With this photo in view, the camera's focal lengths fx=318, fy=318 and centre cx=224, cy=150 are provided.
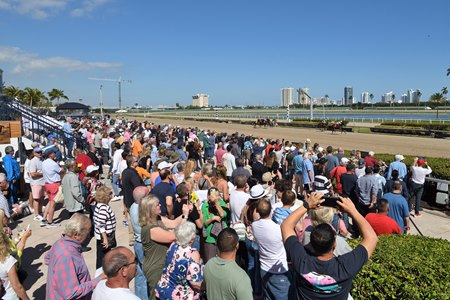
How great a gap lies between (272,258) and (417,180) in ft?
21.1

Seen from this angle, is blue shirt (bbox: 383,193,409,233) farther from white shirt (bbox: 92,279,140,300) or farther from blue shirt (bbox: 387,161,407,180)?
white shirt (bbox: 92,279,140,300)

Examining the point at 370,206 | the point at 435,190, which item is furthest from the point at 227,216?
the point at 435,190

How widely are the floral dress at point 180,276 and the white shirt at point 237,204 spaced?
1796 millimetres

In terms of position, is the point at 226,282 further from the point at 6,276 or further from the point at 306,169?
the point at 306,169

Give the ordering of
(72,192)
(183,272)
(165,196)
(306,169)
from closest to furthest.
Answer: (183,272) < (165,196) < (72,192) < (306,169)

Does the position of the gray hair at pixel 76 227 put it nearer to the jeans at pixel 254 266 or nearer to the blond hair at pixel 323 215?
the jeans at pixel 254 266

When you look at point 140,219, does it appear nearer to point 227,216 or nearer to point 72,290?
point 72,290

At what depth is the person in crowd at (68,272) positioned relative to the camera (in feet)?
9.14

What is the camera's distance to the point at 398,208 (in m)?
5.45

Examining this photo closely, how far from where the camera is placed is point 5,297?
2.88m

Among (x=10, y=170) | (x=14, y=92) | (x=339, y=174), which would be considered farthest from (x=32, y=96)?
(x=339, y=174)

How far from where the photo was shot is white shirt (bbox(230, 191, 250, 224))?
15.5ft

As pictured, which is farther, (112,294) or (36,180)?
(36,180)

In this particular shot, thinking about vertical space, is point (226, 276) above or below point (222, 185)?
below
